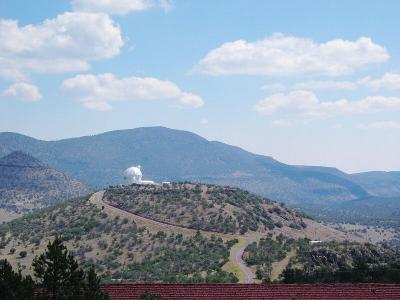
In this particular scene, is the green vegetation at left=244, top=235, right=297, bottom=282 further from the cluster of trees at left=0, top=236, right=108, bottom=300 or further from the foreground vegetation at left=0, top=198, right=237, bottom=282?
the cluster of trees at left=0, top=236, right=108, bottom=300

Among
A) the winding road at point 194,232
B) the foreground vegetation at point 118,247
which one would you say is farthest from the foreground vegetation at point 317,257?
the foreground vegetation at point 118,247

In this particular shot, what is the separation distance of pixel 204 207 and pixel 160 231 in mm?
16114

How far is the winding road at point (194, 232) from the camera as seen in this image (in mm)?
54547

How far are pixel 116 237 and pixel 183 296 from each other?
48.1 metres

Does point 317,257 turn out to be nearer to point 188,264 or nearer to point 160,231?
point 188,264

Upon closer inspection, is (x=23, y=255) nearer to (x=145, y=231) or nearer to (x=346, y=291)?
(x=145, y=231)

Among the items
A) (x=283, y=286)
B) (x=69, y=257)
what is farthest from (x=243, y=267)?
(x=69, y=257)

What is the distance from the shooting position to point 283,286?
29906 millimetres

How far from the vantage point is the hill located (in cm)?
6016

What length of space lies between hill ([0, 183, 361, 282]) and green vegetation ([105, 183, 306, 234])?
0.54 ft

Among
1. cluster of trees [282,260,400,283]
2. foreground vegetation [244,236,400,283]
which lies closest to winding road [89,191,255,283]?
foreground vegetation [244,236,400,283]

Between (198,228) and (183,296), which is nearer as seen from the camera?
(183,296)

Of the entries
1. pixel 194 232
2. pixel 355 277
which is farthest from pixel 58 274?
pixel 194 232

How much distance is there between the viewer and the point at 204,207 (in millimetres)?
91062
